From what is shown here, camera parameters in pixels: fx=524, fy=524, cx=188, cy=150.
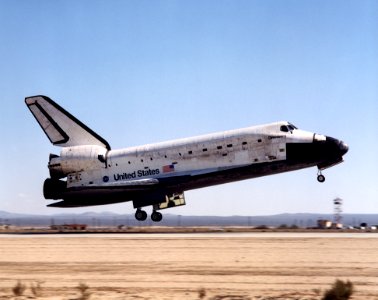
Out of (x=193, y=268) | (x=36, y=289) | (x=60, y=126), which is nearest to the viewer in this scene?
(x=36, y=289)

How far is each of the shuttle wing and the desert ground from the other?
47.0 feet

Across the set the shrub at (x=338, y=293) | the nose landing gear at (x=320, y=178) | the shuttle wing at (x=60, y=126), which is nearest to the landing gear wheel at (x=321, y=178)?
the nose landing gear at (x=320, y=178)

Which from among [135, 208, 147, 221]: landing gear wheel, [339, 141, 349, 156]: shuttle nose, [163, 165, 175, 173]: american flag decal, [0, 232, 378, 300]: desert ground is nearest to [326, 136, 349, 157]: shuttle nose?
[339, 141, 349, 156]: shuttle nose

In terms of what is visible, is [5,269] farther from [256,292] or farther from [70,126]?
[70,126]

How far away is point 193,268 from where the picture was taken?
1597 cm

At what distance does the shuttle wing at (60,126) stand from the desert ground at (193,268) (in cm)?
1432

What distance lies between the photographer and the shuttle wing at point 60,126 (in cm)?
3769

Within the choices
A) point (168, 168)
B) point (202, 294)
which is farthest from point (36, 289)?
point (168, 168)

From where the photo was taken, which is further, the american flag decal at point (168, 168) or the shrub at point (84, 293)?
the american flag decal at point (168, 168)

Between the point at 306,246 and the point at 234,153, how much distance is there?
11.5 metres

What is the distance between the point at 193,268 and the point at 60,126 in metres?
24.7

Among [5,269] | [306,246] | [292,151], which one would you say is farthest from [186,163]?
[5,269]

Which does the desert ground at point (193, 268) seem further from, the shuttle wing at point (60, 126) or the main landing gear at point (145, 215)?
the shuttle wing at point (60, 126)

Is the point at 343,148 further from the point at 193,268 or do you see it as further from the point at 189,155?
the point at 193,268
